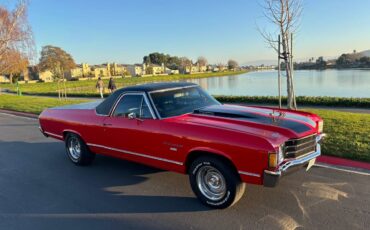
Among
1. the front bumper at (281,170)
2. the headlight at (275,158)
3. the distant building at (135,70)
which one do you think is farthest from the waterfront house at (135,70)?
the headlight at (275,158)

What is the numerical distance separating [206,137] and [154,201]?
1285 millimetres

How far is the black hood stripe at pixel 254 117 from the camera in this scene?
13.3 ft

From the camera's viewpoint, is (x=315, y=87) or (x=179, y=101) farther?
(x=315, y=87)

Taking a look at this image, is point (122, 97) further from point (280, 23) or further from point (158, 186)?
point (280, 23)

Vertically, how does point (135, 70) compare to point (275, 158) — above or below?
above

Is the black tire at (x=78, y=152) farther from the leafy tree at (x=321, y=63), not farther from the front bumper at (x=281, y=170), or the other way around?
the leafy tree at (x=321, y=63)

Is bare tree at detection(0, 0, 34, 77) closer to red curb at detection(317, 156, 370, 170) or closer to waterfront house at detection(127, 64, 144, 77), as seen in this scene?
red curb at detection(317, 156, 370, 170)

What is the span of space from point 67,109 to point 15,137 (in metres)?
4.02

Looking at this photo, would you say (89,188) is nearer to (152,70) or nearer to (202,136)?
(202,136)

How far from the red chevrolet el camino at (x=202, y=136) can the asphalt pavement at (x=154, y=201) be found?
1.26ft

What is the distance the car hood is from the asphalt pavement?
0.98 metres

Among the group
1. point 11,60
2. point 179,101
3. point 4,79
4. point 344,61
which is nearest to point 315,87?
point 179,101

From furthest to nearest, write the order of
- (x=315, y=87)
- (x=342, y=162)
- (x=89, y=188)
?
(x=315, y=87) → (x=342, y=162) → (x=89, y=188)

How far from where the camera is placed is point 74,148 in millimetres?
6359
